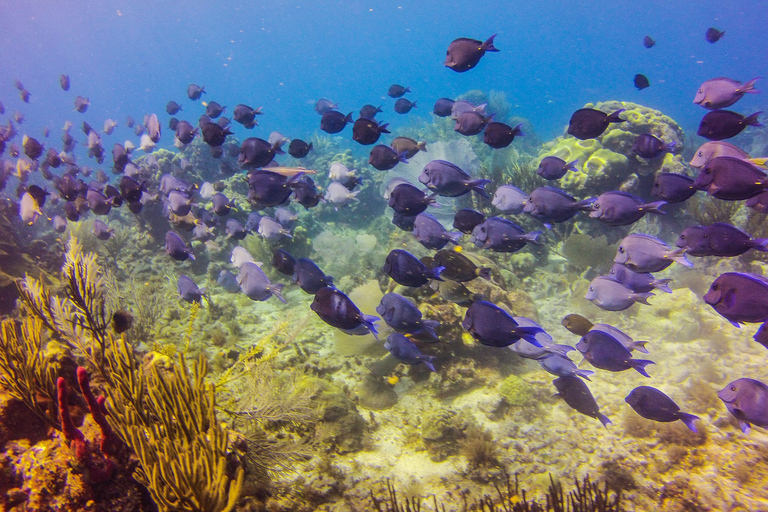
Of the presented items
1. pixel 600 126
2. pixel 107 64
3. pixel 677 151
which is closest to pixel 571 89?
pixel 677 151

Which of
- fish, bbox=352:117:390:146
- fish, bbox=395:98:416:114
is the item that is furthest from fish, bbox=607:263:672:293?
Answer: fish, bbox=395:98:416:114

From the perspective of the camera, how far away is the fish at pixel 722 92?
4.05 meters

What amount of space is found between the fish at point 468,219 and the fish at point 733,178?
2143 mm

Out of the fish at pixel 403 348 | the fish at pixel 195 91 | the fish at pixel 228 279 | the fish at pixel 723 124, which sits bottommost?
the fish at pixel 403 348

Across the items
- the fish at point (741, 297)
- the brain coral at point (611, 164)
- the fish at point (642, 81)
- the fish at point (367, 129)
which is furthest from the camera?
the brain coral at point (611, 164)

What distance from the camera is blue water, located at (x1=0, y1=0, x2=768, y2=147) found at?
108m

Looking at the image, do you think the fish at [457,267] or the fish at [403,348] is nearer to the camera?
the fish at [403,348]

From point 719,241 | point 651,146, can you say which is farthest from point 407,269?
point 651,146

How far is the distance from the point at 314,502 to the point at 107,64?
192788mm

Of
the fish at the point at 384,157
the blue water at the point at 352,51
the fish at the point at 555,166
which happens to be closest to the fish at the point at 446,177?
the fish at the point at 384,157

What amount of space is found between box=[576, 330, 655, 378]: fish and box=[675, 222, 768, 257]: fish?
3.78ft

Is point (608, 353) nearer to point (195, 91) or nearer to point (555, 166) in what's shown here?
point (555, 166)

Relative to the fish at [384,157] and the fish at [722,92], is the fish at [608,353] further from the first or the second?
the fish at [722,92]

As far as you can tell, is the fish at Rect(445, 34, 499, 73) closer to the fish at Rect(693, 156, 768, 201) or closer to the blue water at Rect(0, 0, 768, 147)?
the fish at Rect(693, 156, 768, 201)
